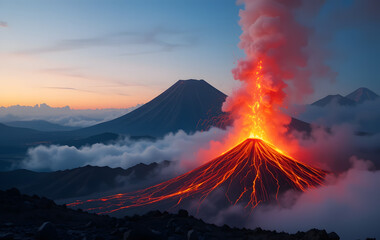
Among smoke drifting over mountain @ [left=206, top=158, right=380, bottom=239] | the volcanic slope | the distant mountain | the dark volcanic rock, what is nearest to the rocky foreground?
the dark volcanic rock

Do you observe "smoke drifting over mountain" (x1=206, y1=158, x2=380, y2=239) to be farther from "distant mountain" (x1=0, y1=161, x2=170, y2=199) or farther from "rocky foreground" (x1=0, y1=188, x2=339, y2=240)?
"distant mountain" (x1=0, y1=161, x2=170, y2=199)

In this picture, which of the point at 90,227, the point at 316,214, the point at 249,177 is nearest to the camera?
the point at 90,227

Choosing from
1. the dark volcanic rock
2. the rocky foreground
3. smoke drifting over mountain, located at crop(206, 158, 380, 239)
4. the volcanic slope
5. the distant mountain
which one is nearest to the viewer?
the dark volcanic rock

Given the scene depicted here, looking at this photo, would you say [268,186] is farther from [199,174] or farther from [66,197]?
[66,197]

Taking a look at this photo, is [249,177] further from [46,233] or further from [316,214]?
[46,233]

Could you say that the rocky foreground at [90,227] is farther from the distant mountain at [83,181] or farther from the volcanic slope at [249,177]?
the distant mountain at [83,181]

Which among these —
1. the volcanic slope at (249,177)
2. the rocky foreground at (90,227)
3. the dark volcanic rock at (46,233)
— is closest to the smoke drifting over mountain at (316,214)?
the volcanic slope at (249,177)

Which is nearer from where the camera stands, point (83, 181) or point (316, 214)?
point (316, 214)

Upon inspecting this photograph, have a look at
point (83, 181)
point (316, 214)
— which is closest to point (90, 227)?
point (316, 214)
